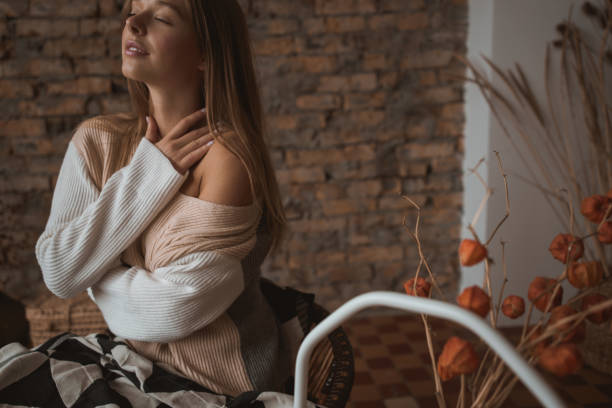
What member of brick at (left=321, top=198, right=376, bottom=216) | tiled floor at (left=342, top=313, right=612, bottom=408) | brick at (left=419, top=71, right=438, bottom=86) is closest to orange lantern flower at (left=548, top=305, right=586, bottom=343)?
tiled floor at (left=342, top=313, right=612, bottom=408)

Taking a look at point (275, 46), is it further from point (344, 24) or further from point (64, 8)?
point (64, 8)

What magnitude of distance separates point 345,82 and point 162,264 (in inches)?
69.3

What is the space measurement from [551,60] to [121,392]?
2399 mm

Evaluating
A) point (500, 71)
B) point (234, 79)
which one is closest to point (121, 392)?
point (234, 79)

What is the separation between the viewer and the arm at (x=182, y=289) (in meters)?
0.91

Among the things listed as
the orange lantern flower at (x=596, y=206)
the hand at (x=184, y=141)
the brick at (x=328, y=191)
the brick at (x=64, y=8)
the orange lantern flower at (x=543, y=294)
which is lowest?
the brick at (x=328, y=191)

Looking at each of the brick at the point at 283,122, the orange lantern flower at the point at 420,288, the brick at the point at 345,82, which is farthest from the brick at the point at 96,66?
the orange lantern flower at the point at 420,288

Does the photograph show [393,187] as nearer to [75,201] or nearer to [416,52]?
[416,52]

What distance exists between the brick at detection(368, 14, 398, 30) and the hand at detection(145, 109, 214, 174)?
5.27ft

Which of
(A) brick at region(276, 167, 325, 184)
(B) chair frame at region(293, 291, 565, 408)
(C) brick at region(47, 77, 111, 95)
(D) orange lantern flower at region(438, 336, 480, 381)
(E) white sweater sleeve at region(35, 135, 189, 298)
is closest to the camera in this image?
(B) chair frame at region(293, 291, 565, 408)

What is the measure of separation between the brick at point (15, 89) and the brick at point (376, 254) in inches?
76.0

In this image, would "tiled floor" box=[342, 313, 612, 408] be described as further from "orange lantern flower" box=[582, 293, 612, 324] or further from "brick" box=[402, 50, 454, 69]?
"brick" box=[402, 50, 454, 69]

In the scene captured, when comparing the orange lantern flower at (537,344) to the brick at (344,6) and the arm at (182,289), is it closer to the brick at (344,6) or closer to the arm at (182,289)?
the arm at (182,289)

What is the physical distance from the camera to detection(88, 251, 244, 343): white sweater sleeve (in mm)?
903
